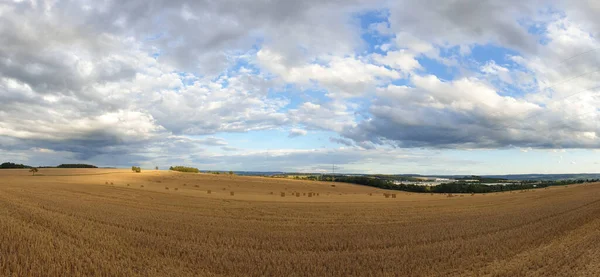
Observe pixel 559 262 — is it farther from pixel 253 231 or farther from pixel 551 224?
pixel 253 231

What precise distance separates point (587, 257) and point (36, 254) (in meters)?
12.2

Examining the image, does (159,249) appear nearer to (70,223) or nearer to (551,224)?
(70,223)

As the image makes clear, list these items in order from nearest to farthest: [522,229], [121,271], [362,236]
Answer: [121,271], [362,236], [522,229]

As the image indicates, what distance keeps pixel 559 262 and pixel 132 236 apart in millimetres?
10797

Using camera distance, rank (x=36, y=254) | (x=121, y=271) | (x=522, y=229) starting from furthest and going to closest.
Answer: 1. (x=522, y=229)
2. (x=36, y=254)
3. (x=121, y=271)

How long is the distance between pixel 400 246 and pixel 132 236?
759 centimetres

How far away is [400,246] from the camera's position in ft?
35.0

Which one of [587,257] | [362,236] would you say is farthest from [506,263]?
[362,236]

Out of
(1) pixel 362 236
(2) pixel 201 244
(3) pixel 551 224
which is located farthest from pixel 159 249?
(3) pixel 551 224

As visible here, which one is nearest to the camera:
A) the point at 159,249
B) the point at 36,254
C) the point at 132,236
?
the point at 36,254

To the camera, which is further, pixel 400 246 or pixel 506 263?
pixel 400 246

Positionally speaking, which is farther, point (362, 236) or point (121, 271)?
point (362, 236)

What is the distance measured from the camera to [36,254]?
27.3 ft

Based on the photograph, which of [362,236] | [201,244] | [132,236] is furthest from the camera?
[362,236]
